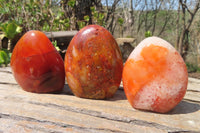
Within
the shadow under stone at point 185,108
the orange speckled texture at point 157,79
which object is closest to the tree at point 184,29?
the shadow under stone at point 185,108

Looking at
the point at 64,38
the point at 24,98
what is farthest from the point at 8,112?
the point at 64,38

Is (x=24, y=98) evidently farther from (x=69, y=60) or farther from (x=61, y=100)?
(x=69, y=60)

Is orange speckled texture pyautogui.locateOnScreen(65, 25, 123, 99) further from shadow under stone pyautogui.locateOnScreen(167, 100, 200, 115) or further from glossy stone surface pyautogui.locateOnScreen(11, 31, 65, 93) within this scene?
shadow under stone pyautogui.locateOnScreen(167, 100, 200, 115)

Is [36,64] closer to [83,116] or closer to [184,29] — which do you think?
[83,116]

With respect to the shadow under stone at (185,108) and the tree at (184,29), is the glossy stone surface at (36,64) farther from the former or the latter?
the tree at (184,29)

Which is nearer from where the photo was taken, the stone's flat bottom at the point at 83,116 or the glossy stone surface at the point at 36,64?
the stone's flat bottom at the point at 83,116

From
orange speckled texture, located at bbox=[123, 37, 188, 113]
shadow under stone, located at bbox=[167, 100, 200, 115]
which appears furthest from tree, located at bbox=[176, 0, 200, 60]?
orange speckled texture, located at bbox=[123, 37, 188, 113]
